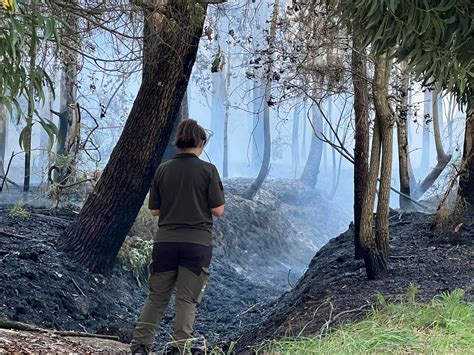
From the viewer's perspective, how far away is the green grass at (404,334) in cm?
402

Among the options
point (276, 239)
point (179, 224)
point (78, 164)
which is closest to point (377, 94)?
point (179, 224)

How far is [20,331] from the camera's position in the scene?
5.07 meters

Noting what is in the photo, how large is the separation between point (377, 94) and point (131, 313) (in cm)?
403

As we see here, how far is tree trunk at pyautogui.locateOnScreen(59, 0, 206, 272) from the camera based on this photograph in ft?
26.0

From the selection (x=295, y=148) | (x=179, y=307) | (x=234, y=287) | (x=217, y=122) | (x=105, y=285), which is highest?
(x=217, y=122)

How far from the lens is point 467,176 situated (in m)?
9.02

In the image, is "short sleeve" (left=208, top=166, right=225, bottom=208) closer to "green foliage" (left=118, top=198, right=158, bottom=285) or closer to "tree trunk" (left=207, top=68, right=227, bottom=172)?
"green foliage" (left=118, top=198, right=158, bottom=285)

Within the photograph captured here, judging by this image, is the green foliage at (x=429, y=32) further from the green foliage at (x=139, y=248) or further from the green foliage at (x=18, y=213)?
the green foliage at (x=18, y=213)

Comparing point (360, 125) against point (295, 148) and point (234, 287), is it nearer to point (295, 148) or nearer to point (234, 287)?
point (234, 287)

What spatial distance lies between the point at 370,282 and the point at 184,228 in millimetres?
2604

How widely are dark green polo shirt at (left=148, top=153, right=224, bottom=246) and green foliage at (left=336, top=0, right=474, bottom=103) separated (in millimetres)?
1601

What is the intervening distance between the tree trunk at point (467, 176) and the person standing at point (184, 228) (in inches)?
188

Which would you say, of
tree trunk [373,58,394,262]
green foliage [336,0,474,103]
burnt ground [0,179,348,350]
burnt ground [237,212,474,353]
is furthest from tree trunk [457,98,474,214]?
green foliage [336,0,474,103]

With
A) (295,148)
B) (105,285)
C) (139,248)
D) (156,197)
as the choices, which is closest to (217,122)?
(295,148)
